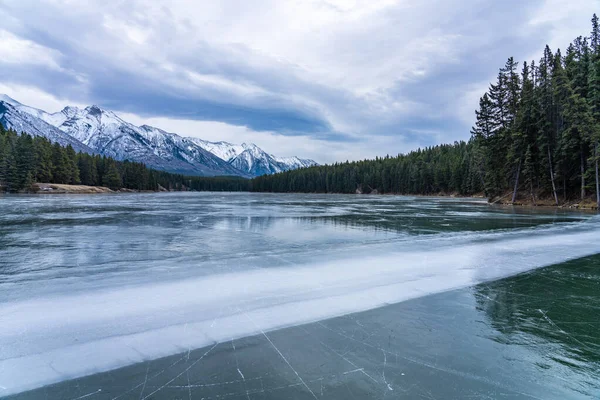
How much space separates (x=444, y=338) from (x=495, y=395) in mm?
1300

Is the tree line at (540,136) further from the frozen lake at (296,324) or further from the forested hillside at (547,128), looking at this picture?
the frozen lake at (296,324)

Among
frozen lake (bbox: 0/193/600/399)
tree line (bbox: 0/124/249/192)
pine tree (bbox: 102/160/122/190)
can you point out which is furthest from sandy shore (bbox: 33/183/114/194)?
frozen lake (bbox: 0/193/600/399)

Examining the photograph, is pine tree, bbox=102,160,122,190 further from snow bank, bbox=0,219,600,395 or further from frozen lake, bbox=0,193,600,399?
snow bank, bbox=0,219,600,395

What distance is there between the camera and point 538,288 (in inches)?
272

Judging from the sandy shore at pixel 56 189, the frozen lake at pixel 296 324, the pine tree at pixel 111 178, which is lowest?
the frozen lake at pixel 296 324

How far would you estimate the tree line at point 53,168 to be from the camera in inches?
2749

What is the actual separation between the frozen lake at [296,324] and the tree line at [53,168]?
258 feet

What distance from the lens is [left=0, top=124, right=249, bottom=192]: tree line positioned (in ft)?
229

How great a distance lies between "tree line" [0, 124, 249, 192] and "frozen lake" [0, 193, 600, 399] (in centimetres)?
7852

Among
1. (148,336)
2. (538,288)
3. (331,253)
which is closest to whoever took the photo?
(148,336)

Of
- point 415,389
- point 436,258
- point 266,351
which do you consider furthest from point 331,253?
point 415,389

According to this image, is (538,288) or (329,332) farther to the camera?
(538,288)

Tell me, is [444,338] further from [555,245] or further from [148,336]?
[555,245]

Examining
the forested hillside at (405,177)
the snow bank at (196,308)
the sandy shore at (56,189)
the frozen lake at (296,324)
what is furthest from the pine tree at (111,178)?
the snow bank at (196,308)
